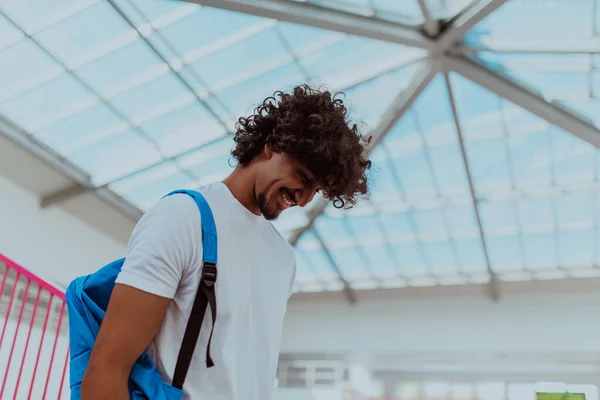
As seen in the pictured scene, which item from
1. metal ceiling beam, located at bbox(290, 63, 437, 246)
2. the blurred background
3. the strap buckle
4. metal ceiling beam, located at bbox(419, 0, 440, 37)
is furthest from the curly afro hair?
metal ceiling beam, located at bbox(290, 63, 437, 246)

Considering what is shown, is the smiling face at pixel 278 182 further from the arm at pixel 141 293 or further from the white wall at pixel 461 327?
the white wall at pixel 461 327

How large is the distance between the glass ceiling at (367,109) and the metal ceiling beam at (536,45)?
24mm

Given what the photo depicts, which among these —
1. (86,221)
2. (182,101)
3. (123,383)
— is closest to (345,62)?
(182,101)

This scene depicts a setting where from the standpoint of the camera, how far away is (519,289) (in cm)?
1912

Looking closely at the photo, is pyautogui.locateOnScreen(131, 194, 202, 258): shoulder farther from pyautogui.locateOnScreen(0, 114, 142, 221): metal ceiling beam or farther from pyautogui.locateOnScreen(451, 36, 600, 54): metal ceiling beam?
pyautogui.locateOnScreen(0, 114, 142, 221): metal ceiling beam

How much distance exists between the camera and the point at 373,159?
1512 centimetres

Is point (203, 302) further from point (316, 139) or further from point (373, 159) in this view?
point (373, 159)

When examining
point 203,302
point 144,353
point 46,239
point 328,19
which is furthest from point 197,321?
point 46,239

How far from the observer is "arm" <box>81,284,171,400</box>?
1.71 metres

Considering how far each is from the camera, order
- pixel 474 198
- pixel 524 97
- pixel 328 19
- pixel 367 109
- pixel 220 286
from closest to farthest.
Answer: pixel 220 286, pixel 328 19, pixel 524 97, pixel 367 109, pixel 474 198

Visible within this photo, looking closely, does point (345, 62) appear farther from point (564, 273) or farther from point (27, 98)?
point (564, 273)

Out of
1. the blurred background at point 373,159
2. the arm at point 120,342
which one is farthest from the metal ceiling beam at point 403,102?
the arm at point 120,342

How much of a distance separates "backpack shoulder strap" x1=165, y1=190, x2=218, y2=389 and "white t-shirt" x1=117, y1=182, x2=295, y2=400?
0.7 inches

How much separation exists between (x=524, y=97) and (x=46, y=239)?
10.8m
